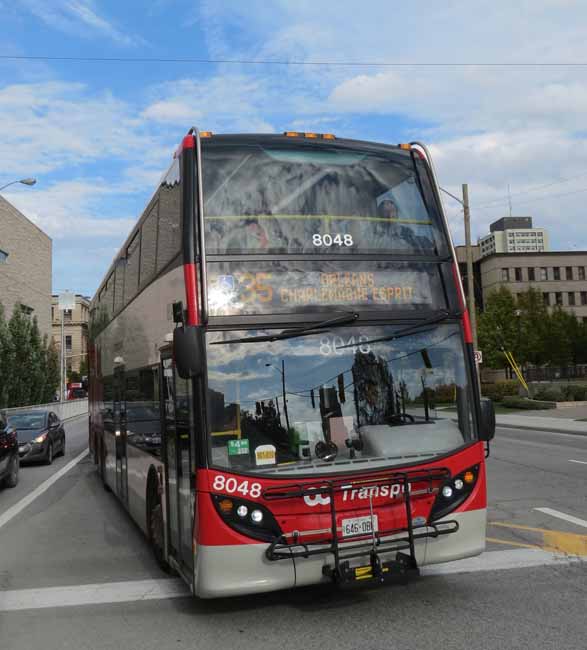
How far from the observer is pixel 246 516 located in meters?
5.16

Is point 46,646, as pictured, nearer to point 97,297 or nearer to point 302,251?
point 302,251

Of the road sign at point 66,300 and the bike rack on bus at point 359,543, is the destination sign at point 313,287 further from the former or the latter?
the road sign at point 66,300

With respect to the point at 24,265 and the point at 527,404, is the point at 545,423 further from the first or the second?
the point at 24,265

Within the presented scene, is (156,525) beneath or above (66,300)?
beneath

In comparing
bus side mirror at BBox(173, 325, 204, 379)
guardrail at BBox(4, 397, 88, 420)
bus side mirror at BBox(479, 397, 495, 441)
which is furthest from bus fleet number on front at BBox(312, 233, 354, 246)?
guardrail at BBox(4, 397, 88, 420)

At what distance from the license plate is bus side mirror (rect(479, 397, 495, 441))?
1.19 meters

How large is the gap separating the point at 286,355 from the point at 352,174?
1.79m

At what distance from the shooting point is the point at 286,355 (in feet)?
18.2

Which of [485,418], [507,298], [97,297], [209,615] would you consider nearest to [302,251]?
[485,418]

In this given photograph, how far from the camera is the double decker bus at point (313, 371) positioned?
520 cm

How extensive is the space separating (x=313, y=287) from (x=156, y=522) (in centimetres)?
327

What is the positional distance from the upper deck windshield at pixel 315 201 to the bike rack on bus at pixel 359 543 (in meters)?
1.84

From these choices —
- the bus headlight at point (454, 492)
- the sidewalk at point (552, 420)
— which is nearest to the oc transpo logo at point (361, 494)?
the bus headlight at point (454, 492)

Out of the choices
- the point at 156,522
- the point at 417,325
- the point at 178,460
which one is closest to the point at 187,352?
the point at 178,460
